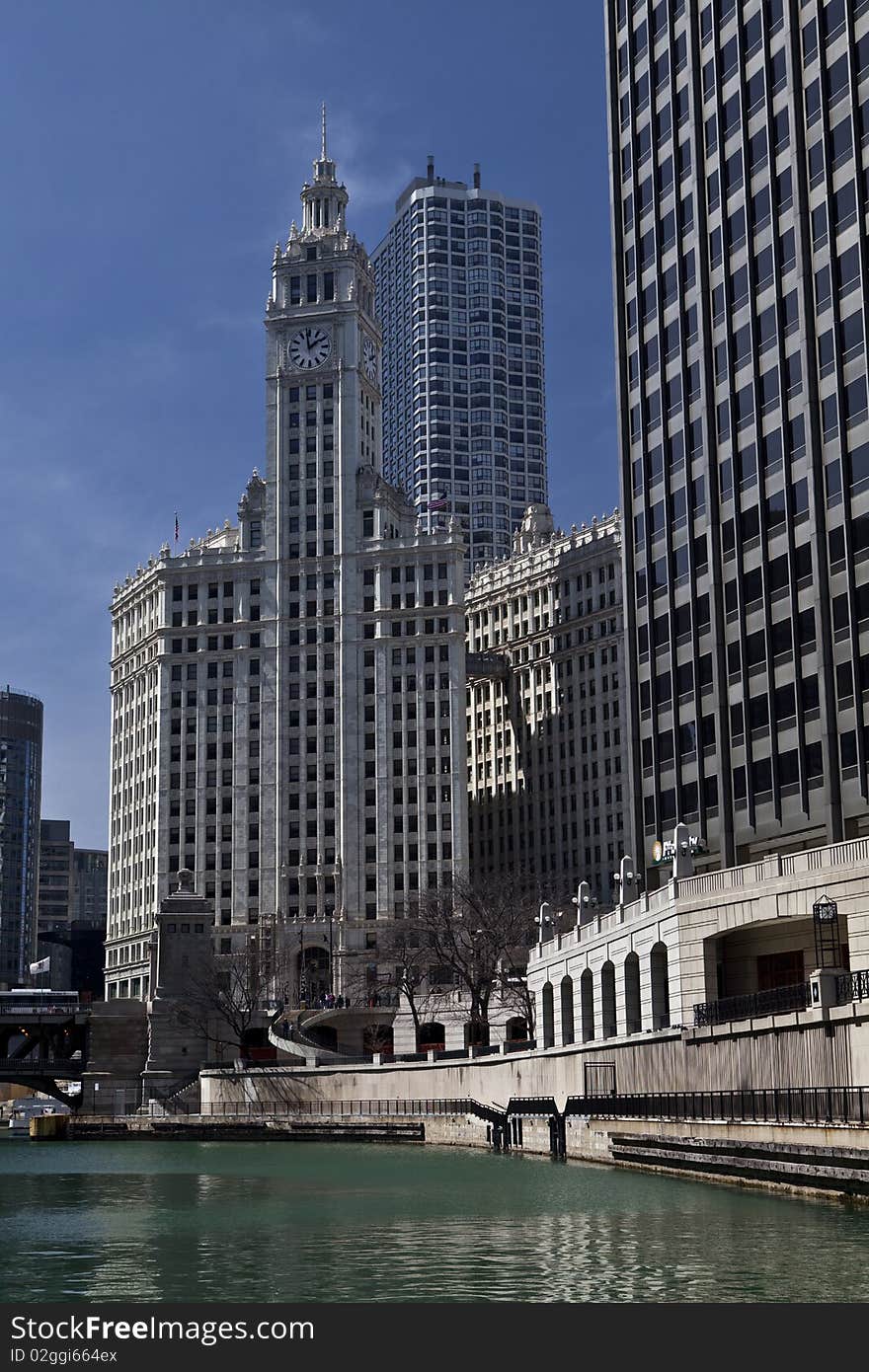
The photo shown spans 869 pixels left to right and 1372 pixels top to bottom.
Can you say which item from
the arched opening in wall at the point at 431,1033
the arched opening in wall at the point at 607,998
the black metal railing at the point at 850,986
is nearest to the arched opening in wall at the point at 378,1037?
the arched opening in wall at the point at 431,1033

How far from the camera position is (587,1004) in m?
93.8

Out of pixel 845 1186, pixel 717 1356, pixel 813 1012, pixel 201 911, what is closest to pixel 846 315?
pixel 813 1012

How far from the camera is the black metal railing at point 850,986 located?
5371cm

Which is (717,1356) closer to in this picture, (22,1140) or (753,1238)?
(753,1238)

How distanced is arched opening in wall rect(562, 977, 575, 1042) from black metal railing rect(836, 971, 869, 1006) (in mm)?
43625

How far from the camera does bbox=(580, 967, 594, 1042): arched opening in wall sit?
92.8 meters

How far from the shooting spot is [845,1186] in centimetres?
4675

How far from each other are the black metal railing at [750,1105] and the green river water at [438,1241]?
2.71 m

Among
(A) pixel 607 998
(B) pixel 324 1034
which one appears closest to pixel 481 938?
(B) pixel 324 1034

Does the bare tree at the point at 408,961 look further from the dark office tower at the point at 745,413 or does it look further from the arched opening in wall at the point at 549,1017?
the dark office tower at the point at 745,413

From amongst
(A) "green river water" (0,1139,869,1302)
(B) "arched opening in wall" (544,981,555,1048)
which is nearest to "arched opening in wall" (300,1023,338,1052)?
(B) "arched opening in wall" (544,981,555,1048)

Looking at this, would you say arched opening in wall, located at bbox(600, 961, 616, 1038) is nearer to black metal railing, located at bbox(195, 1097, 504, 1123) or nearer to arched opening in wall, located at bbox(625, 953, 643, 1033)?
arched opening in wall, located at bbox(625, 953, 643, 1033)

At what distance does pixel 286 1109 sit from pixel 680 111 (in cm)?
7925

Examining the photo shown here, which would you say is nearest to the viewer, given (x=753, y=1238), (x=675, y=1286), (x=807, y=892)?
(x=675, y=1286)
